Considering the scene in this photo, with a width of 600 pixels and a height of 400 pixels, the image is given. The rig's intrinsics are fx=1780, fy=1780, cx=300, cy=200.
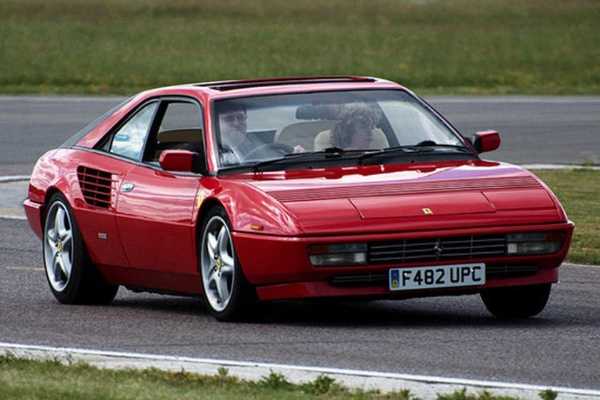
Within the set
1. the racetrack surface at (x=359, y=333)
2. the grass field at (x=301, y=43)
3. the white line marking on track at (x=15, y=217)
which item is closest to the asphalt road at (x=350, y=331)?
the racetrack surface at (x=359, y=333)

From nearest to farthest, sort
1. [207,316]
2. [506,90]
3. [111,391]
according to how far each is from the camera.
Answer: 1. [111,391]
2. [207,316]
3. [506,90]

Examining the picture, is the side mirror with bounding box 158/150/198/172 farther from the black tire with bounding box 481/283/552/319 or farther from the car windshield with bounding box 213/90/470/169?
the black tire with bounding box 481/283/552/319

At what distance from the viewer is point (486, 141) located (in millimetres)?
10727

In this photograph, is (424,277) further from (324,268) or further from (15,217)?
(15,217)

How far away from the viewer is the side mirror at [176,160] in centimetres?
1012

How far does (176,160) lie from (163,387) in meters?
3.05

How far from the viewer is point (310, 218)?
9.21 metres

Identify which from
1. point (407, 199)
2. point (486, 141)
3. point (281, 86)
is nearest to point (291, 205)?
point (407, 199)

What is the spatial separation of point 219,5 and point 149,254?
58.9 m

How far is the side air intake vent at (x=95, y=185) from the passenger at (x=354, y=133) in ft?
4.72

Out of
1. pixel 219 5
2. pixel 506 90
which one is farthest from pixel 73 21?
pixel 506 90

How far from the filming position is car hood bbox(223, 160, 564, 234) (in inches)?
364

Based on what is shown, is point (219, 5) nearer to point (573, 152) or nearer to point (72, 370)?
point (573, 152)

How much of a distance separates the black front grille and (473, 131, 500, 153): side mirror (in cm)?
141
